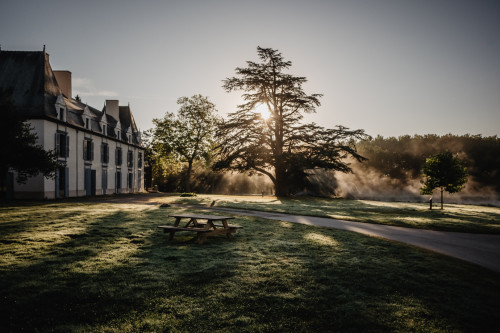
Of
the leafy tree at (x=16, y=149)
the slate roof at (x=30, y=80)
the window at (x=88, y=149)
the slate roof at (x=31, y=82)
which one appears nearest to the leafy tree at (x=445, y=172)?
the leafy tree at (x=16, y=149)

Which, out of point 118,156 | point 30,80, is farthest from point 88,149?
point 30,80

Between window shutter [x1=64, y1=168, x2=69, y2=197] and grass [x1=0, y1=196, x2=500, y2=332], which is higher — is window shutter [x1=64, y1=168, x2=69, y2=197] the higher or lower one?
the higher one

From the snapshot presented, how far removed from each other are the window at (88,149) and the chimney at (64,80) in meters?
6.35

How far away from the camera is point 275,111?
35594mm

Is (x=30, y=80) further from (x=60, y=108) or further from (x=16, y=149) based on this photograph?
(x=16, y=149)

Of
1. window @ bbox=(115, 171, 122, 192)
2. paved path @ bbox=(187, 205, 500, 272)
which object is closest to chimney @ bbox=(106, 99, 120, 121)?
window @ bbox=(115, 171, 122, 192)

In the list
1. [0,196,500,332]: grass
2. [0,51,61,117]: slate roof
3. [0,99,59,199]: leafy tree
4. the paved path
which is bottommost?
the paved path

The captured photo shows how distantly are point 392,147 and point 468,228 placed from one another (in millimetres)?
57938

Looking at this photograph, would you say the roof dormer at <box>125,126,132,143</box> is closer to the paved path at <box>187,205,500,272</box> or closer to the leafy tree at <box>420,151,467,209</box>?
the leafy tree at <box>420,151,467,209</box>

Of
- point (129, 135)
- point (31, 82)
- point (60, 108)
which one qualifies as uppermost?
point (31, 82)

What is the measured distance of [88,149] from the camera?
34469mm

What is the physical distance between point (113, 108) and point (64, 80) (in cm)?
1235

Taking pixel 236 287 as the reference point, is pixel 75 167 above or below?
above

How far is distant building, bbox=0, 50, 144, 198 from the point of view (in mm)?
26453
